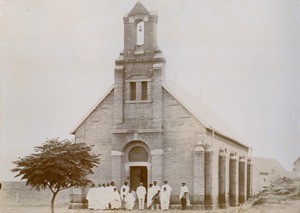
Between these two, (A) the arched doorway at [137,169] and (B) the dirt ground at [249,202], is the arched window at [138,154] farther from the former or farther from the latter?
(B) the dirt ground at [249,202]

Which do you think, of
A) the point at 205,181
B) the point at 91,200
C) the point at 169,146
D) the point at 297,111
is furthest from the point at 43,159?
the point at 297,111

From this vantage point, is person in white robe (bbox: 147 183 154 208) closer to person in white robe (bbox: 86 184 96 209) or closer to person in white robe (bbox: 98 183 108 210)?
person in white robe (bbox: 98 183 108 210)

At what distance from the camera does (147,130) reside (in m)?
27.3

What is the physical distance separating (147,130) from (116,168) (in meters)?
2.71

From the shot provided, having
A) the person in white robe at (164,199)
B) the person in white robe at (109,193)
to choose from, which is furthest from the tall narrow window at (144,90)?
the person in white robe at (164,199)

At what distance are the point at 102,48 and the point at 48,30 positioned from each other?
2871mm

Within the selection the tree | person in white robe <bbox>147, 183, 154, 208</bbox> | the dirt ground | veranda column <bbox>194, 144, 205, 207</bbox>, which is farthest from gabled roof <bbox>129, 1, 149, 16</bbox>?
the dirt ground

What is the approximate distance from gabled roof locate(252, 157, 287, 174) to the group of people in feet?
141

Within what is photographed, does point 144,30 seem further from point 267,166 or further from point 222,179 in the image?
point 267,166

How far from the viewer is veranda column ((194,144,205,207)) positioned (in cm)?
2641

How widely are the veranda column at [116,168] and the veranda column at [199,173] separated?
416cm

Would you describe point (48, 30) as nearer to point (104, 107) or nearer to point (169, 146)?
point (104, 107)

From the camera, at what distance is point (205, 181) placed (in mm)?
27109

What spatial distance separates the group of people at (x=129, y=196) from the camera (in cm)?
2638
